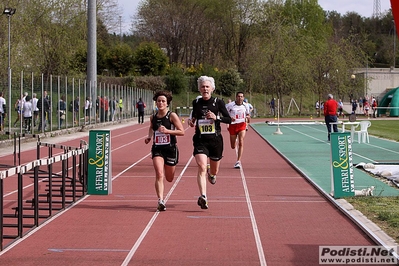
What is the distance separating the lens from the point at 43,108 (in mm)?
32125

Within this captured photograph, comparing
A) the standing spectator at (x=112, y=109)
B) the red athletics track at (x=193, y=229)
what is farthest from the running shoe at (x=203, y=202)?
the standing spectator at (x=112, y=109)

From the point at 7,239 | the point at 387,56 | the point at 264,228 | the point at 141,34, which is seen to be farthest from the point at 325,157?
the point at 387,56

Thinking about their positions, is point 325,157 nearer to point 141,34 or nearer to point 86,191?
point 86,191

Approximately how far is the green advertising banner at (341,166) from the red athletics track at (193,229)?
0.38m

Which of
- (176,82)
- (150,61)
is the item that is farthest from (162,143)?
(150,61)

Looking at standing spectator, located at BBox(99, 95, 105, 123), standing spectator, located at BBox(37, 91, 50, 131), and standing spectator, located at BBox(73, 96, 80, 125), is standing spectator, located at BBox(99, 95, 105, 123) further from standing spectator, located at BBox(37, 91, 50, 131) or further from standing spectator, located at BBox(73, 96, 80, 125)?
standing spectator, located at BBox(37, 91, 50, 131)

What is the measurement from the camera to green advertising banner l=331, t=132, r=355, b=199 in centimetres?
1266

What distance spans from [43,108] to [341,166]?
2164 centimetres

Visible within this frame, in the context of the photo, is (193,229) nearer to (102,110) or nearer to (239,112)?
(239,112)

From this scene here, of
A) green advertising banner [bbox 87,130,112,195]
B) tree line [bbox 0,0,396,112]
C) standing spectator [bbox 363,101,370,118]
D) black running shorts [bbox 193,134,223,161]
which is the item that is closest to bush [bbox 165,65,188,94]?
tree line [bbox 0,0,396,112]

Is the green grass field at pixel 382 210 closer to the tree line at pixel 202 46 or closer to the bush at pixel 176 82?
the tree line at pixel 202 46

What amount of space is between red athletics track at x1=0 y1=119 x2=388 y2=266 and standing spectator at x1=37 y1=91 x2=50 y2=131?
57.5 ft

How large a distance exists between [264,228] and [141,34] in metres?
81.0

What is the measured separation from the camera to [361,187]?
14250mm
